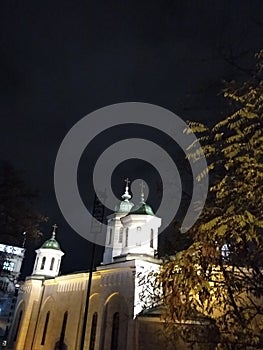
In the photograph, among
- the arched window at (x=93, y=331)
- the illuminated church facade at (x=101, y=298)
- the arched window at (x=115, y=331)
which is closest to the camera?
the illuminated church facade at (x=101, y=298)

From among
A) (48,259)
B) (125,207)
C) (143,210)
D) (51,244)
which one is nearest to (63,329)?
(48,259)

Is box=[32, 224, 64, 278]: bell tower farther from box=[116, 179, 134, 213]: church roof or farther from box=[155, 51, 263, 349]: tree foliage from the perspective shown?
box=[155, 51, 263, 349]: tree foliage

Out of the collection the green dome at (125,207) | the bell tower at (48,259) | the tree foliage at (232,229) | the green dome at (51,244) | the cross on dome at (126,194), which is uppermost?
the cross on dome at (126,194)

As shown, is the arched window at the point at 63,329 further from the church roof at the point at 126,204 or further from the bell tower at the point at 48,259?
the church roof at the point at 126,204

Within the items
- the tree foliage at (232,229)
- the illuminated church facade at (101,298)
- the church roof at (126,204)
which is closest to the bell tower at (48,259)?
the illuminated church facade at (101,298)

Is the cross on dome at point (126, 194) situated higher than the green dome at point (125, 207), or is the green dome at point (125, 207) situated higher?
the cross on dome at point (126, 194)

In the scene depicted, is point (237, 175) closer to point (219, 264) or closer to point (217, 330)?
point (219, 264)

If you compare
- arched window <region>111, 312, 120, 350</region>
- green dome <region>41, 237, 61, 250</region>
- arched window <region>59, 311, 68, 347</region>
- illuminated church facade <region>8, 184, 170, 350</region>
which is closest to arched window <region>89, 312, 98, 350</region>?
illuminated church facade <region>8, 184, 170, 350</region>

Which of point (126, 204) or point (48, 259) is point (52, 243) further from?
point (126, 204)

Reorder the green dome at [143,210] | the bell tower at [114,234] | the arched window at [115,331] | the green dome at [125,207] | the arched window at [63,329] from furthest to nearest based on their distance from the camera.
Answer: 1. the green dome at [125,207]
2. the bell tower at [114,234]
3. the green dome at [143,210]
4. the arched window at [63,329]
5. the arched window at [115,331]

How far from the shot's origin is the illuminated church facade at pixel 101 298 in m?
20.8

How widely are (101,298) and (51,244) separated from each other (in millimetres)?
13761

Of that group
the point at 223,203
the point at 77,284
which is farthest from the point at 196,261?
the point at 77,284

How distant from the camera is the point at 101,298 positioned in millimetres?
23219
